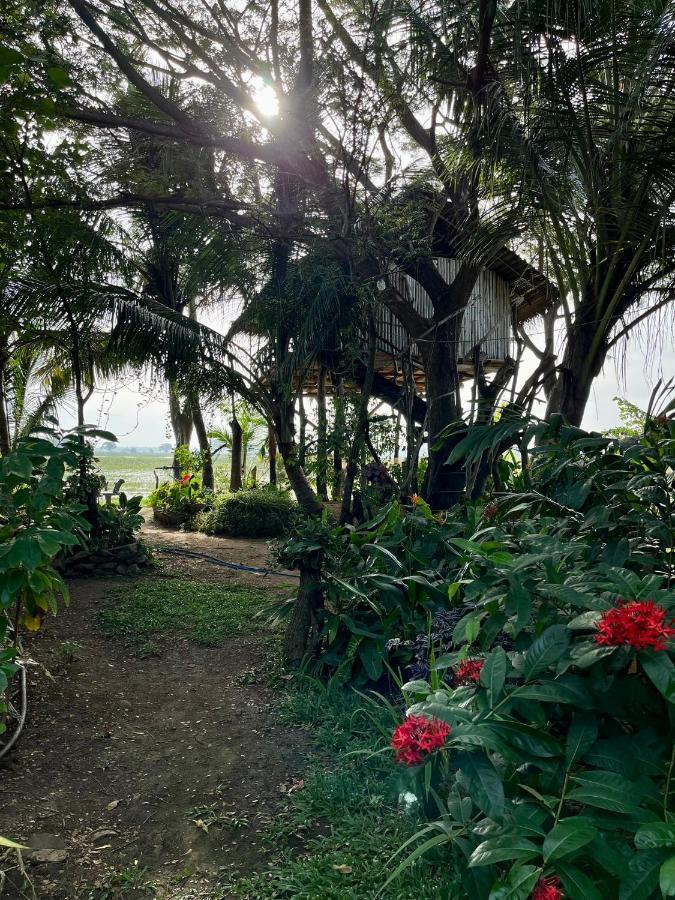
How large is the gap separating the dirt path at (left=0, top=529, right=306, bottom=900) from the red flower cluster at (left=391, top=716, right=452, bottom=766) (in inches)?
44.4

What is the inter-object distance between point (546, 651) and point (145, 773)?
2.25 metres

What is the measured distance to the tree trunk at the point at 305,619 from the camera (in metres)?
3.91

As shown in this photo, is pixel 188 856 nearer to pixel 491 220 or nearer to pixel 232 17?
pixel 491 220

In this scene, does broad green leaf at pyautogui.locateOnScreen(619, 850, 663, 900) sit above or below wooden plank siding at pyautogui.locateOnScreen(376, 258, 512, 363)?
below


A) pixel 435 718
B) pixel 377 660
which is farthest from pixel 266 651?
pixel 435 718

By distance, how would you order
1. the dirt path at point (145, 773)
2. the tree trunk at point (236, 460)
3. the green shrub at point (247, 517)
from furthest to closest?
the tree trunk at point (236, 460)
the green shrub at point (247, 517)
the dirt path at point (145, 773)

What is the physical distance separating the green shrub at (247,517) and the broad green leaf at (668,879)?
32.3 feet

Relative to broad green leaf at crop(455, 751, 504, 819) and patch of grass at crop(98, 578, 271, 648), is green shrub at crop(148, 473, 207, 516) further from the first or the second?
broad green leaf at crop(455, 751, 504, 819)

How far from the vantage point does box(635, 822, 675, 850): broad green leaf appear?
117cm

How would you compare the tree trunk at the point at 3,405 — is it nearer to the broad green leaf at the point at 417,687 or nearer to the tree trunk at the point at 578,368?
the tree trunk at the point at 578,368

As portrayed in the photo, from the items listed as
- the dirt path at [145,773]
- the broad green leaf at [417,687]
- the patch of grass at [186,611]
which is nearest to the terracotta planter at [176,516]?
the patch of grass at [186,611]

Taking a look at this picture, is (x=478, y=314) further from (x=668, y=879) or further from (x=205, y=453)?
(x=668, y=879)

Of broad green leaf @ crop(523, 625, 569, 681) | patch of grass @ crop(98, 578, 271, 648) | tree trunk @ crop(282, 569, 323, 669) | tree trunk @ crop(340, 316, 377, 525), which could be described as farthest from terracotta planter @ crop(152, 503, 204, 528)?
broad green leaf @ crop(523, 625, 569, 681)

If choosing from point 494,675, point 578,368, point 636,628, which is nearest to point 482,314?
point 578,368
